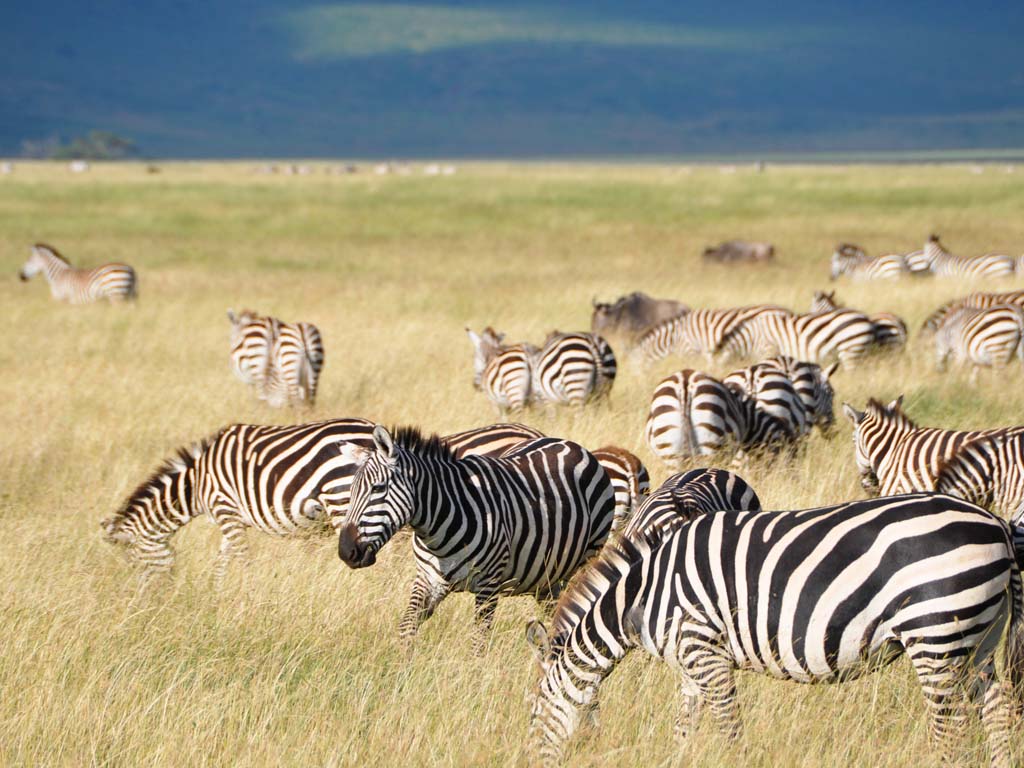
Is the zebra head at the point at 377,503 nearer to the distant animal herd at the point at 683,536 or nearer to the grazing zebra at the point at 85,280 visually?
the distant animal herd at the point at 683,536

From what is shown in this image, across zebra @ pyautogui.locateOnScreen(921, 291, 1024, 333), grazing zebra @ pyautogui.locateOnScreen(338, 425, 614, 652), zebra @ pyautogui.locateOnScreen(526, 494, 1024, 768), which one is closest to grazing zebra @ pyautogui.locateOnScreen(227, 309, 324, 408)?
grazing zebra @ pyautogui.locateOnScreen(338, 425, 614, 652)

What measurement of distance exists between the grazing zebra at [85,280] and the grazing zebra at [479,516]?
15638 millimetres

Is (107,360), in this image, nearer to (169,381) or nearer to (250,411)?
(169,381)

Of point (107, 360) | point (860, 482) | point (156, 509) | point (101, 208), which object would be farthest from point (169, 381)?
point (101, 208)

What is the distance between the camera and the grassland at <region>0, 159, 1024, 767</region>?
4602mm

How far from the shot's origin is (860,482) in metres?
8.32

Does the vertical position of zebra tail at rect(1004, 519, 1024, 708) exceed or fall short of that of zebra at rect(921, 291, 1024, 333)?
it falls short

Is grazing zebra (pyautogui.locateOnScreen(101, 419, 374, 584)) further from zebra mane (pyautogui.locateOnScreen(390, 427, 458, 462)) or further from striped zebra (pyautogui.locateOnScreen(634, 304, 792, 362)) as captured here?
striped zebra (pyautogui.locateOnScreen(634, 304, 792, 362))

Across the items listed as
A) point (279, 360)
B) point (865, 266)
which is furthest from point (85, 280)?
point (865, 266)

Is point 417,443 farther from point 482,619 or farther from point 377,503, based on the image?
point 482,619

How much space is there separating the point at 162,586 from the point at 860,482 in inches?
188

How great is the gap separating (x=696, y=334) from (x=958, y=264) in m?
9.56

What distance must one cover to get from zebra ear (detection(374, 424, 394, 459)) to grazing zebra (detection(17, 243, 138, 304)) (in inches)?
639

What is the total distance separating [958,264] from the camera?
21.3 metres
